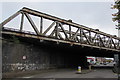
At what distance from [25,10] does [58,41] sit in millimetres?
7573

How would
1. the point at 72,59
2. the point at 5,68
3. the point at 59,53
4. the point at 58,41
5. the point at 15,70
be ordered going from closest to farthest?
the point at 5,68
the point at 15,70
the point at 58,41
the point at 59,53
the point at 72,59

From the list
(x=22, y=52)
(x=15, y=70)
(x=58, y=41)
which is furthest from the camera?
(x=58, y=41)

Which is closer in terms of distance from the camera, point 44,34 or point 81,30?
point 44,34

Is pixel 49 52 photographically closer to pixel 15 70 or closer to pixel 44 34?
pixel 44 34

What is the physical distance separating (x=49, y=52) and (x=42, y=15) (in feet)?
29.7

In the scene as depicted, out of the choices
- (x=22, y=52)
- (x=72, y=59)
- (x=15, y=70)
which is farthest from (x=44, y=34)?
(x=72, y=59)

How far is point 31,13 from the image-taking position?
73.7 feet

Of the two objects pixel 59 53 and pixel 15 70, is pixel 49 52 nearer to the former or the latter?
pixel 59 53

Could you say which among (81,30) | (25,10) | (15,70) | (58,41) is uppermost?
(25,10)

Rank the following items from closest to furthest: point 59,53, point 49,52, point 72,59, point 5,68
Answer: point 5,68, point 49,52, point 59,53, point 72,59

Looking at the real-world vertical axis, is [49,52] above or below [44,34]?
below

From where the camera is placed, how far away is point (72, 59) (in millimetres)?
40344

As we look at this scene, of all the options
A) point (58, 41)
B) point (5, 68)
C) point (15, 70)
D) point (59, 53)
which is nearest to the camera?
point (5, 68)

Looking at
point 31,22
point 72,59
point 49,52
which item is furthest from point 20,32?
point 72,59
